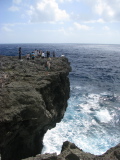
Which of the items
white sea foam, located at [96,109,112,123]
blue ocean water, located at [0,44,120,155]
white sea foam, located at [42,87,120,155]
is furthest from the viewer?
white sea foam, located at [96,109,112,123]

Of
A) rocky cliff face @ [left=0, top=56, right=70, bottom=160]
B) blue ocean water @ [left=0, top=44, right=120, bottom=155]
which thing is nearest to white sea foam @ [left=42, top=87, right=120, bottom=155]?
blue ocean water @ [left=0, top=44, right=120, bottom=155]

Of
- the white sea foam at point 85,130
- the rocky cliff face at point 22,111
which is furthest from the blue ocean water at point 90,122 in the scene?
the rocky cliff face at point 22,111

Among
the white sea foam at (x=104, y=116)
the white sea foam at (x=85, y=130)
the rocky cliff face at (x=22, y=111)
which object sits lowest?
the white sea foam at (x=85, y=130)

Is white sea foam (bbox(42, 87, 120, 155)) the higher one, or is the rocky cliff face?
the rocky cliff face

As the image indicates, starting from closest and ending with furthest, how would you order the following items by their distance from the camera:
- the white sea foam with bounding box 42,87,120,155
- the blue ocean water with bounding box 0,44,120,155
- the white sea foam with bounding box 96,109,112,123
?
the white sea foam with bounding box 42,87,120,155, the blue ocean water with bounding box 0,44,120,155, the white sea foam with bounding box 96,109,112,123

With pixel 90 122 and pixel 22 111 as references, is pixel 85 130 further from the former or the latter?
pixel 22 111

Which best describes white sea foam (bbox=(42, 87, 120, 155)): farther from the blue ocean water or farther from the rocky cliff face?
the rocky cliff face

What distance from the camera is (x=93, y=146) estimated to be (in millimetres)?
19844

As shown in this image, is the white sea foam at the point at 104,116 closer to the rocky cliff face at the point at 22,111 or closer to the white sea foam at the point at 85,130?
the white sea foam at the point at 85,130

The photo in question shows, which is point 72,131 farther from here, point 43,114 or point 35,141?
point 43,114

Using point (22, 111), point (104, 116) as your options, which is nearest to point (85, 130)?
point (104, 116)

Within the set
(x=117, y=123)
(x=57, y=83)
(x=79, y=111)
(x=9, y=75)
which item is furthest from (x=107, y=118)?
(x=9, y=75)

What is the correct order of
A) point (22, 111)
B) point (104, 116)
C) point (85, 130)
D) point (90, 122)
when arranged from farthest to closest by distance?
1. point (104, 116)
2. point (90, 122)
3. point (85, 130)
4. point (22, 111)

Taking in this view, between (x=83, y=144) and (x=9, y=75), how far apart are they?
41.1 feet
